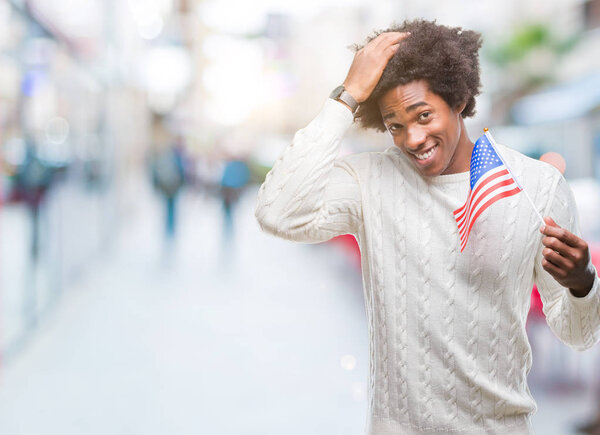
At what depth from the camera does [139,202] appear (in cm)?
2028

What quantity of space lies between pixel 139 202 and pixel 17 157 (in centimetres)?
1548

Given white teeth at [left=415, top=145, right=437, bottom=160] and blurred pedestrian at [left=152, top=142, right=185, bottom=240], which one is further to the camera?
blurred pedestrian at [left=152, top=142, right=185, bottom=240]

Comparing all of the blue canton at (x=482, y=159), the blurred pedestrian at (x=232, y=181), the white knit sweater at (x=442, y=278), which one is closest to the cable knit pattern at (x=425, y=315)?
the white knit sweater at (x=442, y=278)

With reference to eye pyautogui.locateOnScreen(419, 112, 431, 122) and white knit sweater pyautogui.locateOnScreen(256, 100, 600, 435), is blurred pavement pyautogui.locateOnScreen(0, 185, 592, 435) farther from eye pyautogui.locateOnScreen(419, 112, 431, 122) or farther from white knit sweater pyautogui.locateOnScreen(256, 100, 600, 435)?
eye pyautogui.locateOnScreen(419, 112, 431, 122)

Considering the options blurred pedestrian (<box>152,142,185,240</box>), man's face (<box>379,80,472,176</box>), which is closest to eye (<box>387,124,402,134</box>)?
man's face (<box>379,80,472,176</box>)

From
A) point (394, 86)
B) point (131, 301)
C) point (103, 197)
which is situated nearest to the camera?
point (394, 86)

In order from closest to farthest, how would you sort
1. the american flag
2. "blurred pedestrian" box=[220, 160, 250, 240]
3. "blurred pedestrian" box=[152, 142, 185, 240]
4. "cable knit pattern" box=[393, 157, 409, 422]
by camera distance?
the american flag, "cable knit pattern" box=[393, 157, 409, 422], "blurred pedestrian" box=[220, 160, 250, 240], "blurred pedestrian" box=[152, 142, 185, 240]

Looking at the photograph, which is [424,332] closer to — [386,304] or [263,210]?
[386,304]

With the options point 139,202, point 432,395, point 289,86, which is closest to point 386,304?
point 432,395

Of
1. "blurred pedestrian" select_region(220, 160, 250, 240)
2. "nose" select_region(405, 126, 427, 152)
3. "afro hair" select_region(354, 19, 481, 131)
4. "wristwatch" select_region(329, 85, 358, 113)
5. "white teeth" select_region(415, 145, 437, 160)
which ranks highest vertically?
"blurred pedestrian" select_region(220, 160, 250, 240)

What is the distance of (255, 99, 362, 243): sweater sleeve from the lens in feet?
4.50

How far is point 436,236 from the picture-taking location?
1396mm

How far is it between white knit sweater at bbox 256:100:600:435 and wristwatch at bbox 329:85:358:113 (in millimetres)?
15

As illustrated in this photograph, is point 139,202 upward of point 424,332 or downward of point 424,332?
upward
